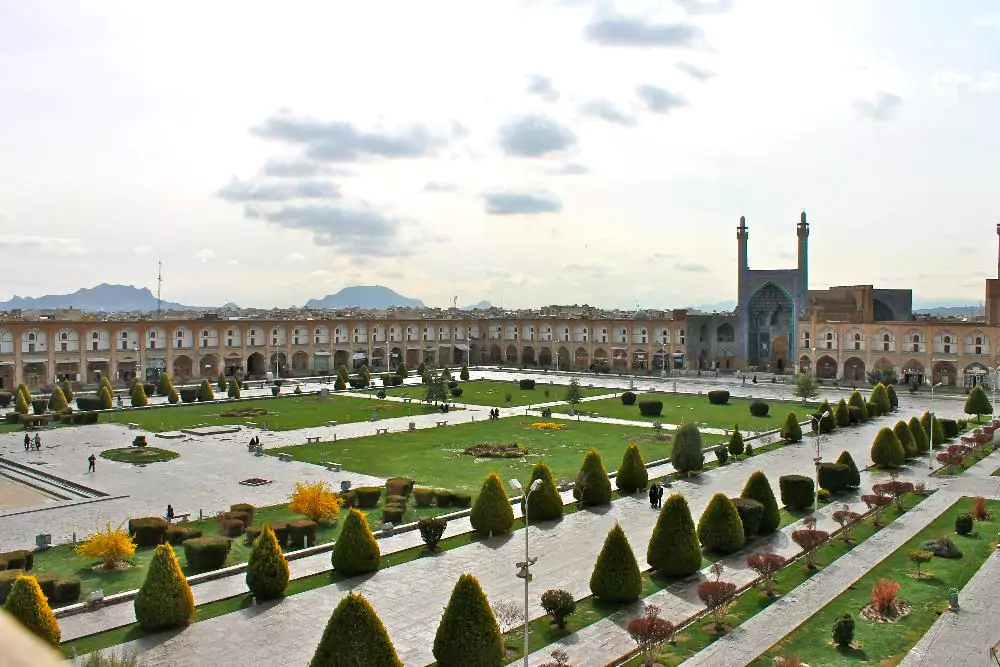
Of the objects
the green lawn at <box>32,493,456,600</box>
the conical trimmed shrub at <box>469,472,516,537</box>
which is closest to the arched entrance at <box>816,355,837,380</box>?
the green lawn at <box>32,493,456,600</box>

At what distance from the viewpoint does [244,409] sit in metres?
52.9

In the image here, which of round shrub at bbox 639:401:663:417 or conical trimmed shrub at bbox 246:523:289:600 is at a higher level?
round shrub at bbox 639:401:663:417

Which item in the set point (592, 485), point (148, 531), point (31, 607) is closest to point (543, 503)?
point (592, 485)

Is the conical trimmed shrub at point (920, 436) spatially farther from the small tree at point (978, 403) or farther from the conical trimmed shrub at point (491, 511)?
the conical trimmed shrub at point (491, 511)

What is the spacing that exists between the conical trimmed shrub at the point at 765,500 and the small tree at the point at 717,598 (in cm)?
704

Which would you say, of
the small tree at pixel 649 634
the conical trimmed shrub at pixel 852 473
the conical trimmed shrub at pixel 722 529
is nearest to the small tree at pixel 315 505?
the conical trimmed shrub at pixel 722 529

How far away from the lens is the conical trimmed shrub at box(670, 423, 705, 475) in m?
32.2

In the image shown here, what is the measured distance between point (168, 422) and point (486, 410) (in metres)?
19.0

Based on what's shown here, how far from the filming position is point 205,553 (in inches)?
823

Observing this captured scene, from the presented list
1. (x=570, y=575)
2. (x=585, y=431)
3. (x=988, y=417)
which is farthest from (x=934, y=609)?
(x=988, y=417)

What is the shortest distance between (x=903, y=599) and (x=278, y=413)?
39.9 metres

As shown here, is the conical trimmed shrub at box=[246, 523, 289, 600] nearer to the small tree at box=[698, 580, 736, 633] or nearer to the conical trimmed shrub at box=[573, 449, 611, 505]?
the small tree at box=[698, 580, 736, 633]

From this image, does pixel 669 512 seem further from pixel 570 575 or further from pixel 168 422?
pixel 168 422

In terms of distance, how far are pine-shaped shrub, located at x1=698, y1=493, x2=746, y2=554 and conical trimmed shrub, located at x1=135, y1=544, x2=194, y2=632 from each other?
1317 centimetres
